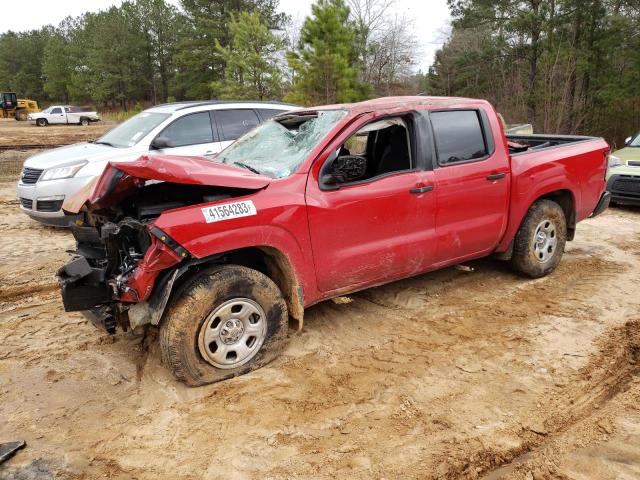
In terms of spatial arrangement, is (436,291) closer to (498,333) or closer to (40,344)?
(498,333)

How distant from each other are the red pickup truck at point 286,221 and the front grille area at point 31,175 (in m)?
3.93

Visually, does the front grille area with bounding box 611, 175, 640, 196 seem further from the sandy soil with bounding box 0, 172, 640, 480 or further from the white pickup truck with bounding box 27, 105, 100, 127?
the white pickup truck with bounding box 27, 105, 100, 127

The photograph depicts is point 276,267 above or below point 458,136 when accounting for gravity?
below

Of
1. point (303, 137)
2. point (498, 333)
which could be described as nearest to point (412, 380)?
point (498, 333)

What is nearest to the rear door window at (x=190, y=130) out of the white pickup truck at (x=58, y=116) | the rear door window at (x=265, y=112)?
the rear door window at (x=265, y=112)

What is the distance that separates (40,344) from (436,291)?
3632 millimetres

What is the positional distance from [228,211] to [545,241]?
143 inches


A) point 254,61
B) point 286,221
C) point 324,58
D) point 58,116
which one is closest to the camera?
point 286,221

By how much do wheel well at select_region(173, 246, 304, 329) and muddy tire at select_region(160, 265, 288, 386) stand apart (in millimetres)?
119

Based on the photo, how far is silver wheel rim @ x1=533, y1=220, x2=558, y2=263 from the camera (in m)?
5.25

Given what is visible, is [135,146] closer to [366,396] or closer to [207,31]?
[366,396]

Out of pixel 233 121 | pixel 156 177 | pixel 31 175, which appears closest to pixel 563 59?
pixel 233 121

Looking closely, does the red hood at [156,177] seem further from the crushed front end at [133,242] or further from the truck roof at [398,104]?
the truck roof at [398,104]

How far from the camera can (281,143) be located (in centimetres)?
426
